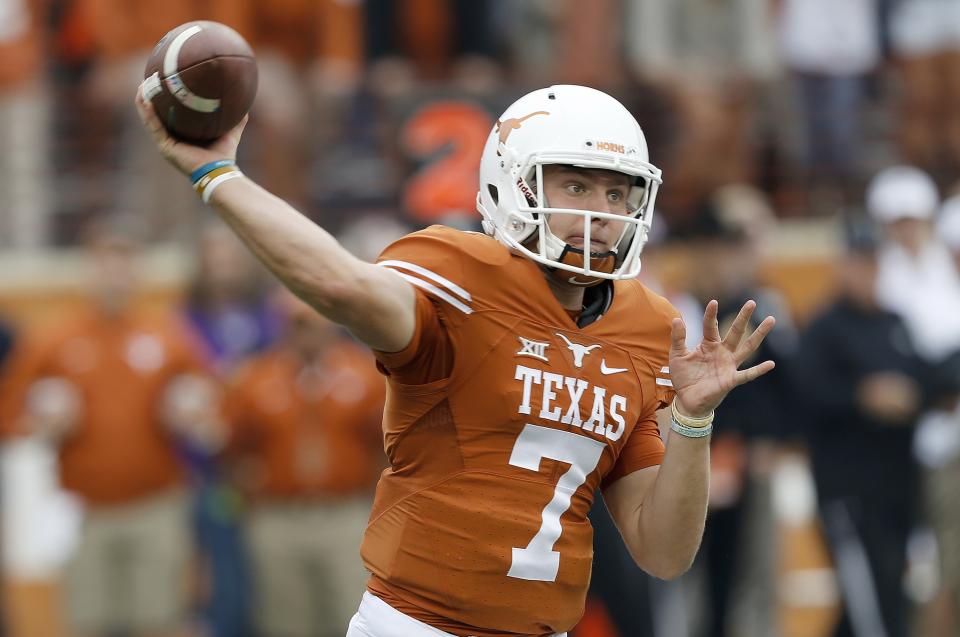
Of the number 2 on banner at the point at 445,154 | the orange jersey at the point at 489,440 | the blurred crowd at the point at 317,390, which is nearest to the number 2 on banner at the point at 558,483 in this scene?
the orange jersey at the point at 489,440

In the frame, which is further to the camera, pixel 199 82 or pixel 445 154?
pixel 445 154

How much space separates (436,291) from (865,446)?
4974 millimetres

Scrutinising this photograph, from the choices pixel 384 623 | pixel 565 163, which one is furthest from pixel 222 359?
pixel 565 163

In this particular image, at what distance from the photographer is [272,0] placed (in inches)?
408

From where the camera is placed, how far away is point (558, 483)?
3.87 m

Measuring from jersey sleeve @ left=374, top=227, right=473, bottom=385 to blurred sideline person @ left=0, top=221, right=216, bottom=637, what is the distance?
4813mm

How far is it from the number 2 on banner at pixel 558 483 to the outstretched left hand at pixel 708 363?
0.23 m

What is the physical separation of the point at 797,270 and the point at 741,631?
10.6 ft

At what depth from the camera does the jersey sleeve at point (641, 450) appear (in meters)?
4.10

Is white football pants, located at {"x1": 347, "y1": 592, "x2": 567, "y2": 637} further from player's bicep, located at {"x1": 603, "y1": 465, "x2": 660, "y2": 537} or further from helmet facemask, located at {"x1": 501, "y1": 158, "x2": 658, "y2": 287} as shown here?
helmet facemask, located at {"x1": 501, "y1": 158, "x2": 658, "y2": 287}

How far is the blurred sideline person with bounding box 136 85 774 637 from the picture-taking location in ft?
12.4

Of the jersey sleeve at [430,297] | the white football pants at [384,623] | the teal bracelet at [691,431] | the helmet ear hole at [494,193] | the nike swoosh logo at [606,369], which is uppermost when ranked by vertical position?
the helmet ear hole at [494,193]

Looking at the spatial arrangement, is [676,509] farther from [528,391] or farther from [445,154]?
[445,154]

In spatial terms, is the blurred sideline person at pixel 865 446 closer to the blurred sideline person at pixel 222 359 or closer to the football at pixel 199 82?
the blurred sideline person at pixel 222 359
